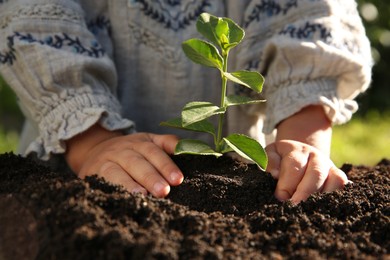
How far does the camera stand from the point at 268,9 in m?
1.85

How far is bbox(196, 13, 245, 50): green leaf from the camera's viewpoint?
4.19 feet

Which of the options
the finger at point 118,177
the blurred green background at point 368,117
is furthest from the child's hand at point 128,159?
the blurred green background at point 368,117

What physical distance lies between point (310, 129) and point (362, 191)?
0.41 m

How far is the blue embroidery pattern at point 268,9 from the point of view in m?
1.81

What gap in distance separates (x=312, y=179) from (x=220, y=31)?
37 cm

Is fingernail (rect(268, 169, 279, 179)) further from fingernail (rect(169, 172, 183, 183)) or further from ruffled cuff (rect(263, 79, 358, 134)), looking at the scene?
ruffled cuff (rect(263, 79, 358, 134))

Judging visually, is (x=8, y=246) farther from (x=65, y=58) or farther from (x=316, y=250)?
(x=65, y=58)

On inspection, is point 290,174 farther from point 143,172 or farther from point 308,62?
point 308,62

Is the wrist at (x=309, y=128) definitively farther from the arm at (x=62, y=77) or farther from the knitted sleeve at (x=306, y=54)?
the arm at (x=62, y=77)

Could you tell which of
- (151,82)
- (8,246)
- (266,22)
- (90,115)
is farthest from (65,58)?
(8,246)

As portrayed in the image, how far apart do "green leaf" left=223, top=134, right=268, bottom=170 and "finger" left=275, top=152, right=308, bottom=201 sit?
87 mm

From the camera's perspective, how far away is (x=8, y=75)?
174cm

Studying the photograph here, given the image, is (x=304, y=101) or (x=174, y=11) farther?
(x=174, y=11)

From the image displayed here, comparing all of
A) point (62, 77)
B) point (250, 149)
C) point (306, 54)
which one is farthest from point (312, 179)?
point (62, 77)
